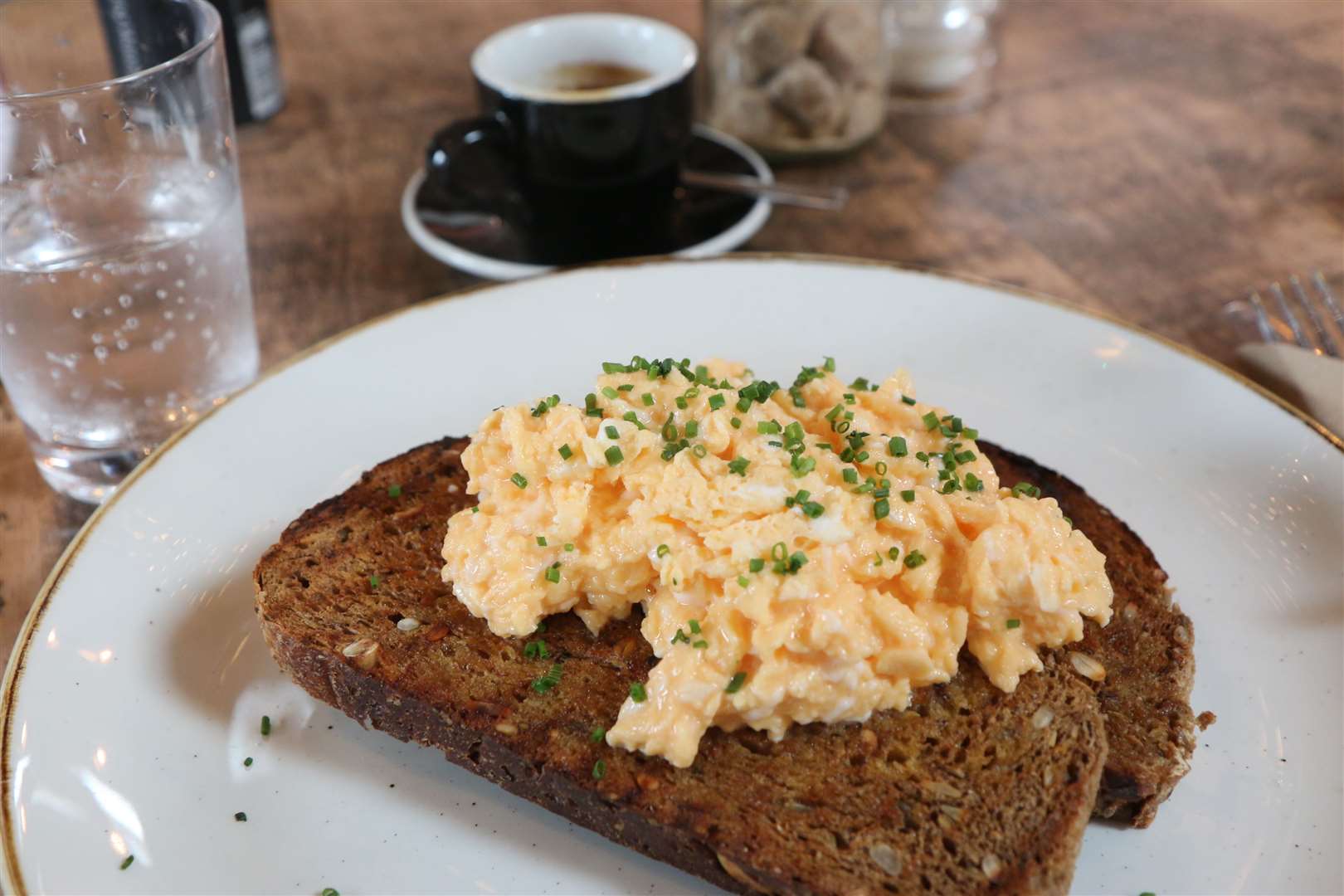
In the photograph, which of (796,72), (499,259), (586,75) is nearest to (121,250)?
(499,259)

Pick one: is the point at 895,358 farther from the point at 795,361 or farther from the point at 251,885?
the point at 251,885

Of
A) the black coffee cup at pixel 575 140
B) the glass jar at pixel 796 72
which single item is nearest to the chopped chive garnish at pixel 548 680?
the black coffee cup at pixel 575 140

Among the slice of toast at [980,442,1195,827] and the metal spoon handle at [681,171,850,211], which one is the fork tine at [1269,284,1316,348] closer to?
the slice of toast at [980,442,1195,827]

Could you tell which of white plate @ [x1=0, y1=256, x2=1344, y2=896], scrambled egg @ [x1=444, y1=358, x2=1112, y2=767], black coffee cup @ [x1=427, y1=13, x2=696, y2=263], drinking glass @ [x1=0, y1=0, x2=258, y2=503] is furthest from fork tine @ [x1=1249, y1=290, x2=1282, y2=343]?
drinking glass @ [x1=0, y1=0, x2=258, y2=503]

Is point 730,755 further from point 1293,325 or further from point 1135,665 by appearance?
point 1293,325

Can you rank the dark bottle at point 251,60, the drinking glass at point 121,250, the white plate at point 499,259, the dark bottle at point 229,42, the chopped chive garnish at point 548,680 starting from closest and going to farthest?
the chopped chive garnish at point 548,680 < the drinking glass at point 121,250 < the dark bottle at point 229,42 < the white plate at point 499,259 < the dark bottle at point 251,60

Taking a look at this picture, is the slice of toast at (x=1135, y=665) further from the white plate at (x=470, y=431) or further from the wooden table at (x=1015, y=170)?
the wooden table at (x=1015, y=170)
